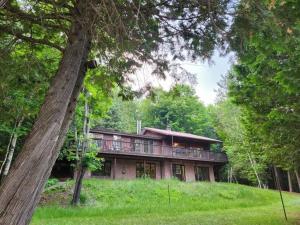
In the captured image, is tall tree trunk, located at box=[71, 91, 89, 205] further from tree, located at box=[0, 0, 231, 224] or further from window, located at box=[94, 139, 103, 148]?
tree, located at box=[0, 0, 231, 224]

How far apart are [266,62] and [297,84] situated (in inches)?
38.7

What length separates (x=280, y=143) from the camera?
8.54 metres

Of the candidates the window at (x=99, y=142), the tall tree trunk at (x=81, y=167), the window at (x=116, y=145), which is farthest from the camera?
the window at (x=116, y=145)

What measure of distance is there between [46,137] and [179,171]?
2423cm

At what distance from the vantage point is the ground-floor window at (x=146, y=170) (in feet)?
77.3

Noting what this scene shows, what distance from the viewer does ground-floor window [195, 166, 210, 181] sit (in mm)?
27233

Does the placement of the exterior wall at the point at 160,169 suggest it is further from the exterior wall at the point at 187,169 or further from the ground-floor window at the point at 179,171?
the ground-floor window at the point at 179,171

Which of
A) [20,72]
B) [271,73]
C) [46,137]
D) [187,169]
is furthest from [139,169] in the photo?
[46,137]

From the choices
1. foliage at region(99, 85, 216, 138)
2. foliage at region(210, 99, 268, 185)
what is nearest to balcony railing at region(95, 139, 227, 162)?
foliage at region(210, 99, 268, 185)

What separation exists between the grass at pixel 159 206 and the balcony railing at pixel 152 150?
134 inches

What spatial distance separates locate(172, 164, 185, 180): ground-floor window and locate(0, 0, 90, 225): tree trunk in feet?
76.2

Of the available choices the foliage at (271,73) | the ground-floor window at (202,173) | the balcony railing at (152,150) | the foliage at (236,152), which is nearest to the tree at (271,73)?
the foliage at (271,73)

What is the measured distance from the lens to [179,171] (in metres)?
26.2

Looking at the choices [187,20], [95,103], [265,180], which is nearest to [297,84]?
[187,20]
